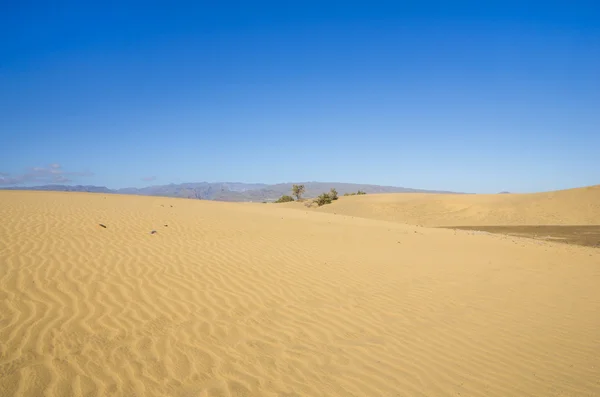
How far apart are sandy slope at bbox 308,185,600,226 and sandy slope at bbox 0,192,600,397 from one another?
714 inches

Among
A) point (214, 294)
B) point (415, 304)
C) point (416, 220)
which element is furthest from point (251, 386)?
point (416, 220)

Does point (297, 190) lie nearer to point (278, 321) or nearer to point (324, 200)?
point (324, 200)

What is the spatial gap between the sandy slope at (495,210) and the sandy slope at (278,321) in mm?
18141

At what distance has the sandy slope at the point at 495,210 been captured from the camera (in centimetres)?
2467

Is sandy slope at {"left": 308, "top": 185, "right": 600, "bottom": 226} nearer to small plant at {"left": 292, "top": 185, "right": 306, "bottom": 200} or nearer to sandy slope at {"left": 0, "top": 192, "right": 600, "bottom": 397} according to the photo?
small plant at {"left": 292, "top": 185, "right": 306, "bottom": 200}

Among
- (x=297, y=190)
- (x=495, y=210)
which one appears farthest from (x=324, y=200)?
(x=495, y=210)

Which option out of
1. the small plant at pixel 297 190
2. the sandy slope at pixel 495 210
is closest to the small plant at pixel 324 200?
the sandy slope at pixel 495 210

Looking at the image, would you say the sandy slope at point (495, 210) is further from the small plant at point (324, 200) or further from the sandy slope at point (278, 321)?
the sandy slope at point (278, 321)

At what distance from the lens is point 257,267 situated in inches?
296

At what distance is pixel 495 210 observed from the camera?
2848cm

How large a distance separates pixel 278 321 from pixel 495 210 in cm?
2943

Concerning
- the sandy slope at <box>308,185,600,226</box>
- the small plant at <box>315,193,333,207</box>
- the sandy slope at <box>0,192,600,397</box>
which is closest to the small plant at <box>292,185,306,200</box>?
the small plant at <box>315,193,333,207</box>

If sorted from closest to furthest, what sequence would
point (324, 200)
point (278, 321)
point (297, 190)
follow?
point (278, 321) < point (324, 200) < point (297, 190)

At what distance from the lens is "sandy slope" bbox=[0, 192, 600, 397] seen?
3424mm
